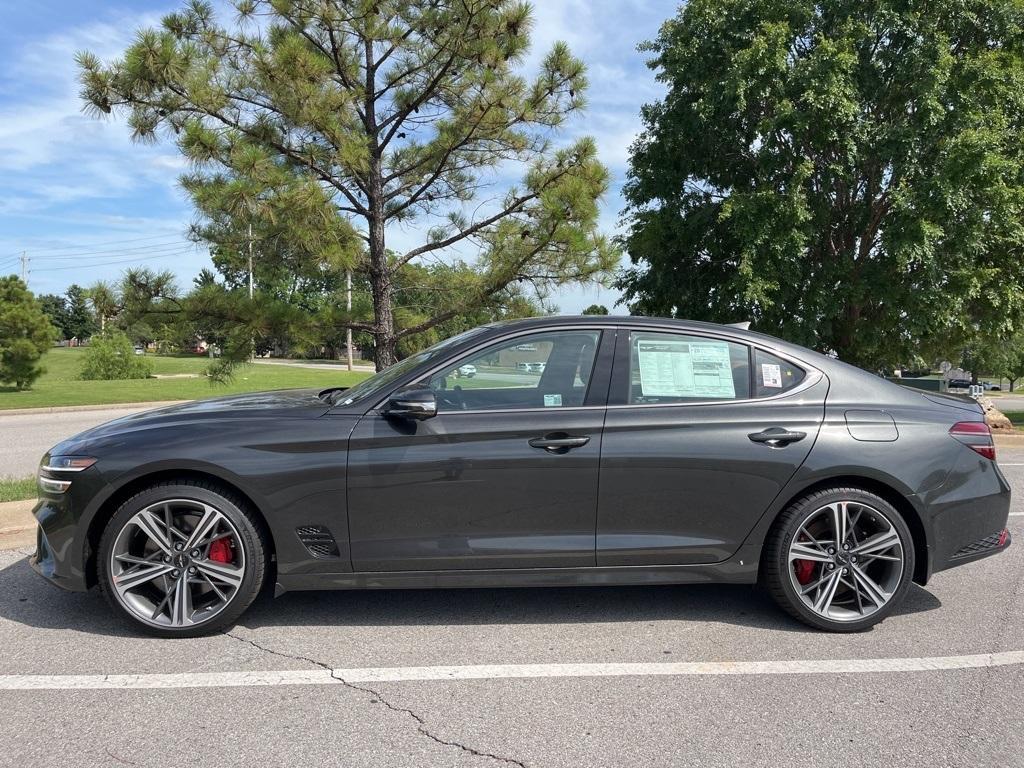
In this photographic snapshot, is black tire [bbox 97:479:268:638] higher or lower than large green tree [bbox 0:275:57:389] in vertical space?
lower

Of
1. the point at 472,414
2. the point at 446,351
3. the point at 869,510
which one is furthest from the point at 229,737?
the point at 869,510

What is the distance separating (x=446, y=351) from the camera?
3992 millimetres

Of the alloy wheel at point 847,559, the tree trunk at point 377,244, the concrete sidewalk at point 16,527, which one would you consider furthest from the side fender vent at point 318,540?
the tree trunk at point 377,244

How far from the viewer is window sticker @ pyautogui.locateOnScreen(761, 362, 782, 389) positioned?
3.98 metres

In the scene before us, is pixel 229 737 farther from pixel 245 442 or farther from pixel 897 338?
pixel 897 338

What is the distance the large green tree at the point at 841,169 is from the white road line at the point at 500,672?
31.5 feet

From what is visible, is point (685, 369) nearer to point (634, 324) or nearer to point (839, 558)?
point (634, 324)

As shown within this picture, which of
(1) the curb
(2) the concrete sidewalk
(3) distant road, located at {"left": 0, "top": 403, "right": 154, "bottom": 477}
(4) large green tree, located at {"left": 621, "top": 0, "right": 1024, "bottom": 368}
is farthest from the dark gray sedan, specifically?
(1) the curb

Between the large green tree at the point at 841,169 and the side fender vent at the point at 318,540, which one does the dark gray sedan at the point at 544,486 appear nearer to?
the side fender vent at the point at 318,540

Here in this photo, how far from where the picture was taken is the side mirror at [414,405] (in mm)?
3602

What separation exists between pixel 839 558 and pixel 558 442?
1.55 meters

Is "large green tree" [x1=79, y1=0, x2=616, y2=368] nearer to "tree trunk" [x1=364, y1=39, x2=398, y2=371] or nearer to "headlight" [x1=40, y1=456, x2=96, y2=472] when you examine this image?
"tree trunk" [x1=364, y1=39, x2=398, y2=371]

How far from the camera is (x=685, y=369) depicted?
398 cm

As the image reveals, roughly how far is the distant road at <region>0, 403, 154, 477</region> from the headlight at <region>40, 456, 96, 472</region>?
5.59 metres
